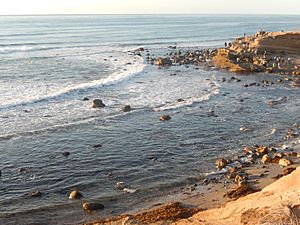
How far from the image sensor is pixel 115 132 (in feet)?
91.0

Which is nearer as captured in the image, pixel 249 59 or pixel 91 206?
pixel 91 206

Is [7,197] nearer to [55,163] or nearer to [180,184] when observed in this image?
[55,163]

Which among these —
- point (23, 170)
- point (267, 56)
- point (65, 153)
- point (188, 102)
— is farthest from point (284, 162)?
point (267, 56)

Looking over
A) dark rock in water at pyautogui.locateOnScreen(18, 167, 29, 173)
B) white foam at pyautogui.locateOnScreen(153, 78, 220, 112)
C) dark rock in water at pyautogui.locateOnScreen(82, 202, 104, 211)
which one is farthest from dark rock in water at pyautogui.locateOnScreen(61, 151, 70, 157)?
white foam at pyautogui.locateOnScreen(153, 78, 220, 112)

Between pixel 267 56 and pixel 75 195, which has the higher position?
pixel 267 56

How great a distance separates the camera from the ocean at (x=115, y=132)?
18.8 metres

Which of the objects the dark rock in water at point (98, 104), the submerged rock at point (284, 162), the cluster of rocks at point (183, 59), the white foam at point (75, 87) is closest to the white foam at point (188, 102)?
the dark rock in water at point (98, 104)

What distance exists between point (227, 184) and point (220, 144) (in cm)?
632

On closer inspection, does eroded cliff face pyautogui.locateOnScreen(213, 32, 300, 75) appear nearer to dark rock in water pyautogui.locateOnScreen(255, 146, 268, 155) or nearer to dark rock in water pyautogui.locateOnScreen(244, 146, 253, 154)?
dark rock in water pyautogui.locateOnScreen(244, 146, 253, 154)

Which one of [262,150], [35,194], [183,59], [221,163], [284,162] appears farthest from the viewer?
[183,59]

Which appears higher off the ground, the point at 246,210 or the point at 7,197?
the point at 246,210

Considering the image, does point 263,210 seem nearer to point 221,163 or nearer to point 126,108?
point 221,163

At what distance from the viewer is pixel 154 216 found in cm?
1587

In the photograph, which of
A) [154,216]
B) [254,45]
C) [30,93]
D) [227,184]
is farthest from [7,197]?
[254,45]
